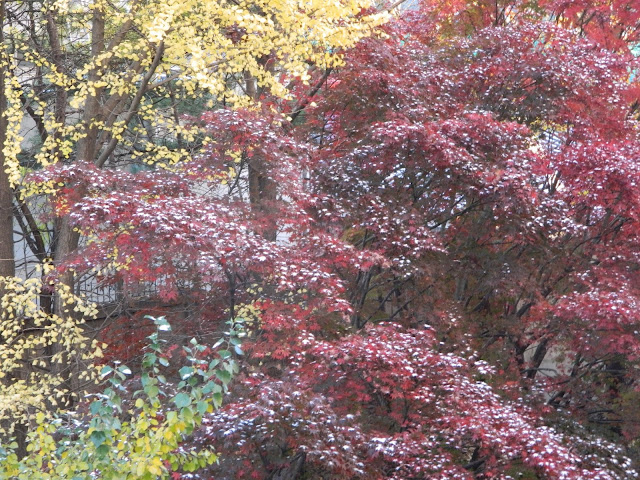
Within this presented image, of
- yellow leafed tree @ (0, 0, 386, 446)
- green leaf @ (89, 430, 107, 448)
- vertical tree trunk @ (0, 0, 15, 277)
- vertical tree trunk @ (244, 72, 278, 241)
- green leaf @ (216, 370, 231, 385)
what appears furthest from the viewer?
vertical tree trunk @ (0, 0, 15, 277)

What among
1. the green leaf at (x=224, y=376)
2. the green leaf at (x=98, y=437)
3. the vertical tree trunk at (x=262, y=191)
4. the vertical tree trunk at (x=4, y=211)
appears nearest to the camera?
the green leaf at (x=98, y=437)

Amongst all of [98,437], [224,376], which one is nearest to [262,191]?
[224,376]

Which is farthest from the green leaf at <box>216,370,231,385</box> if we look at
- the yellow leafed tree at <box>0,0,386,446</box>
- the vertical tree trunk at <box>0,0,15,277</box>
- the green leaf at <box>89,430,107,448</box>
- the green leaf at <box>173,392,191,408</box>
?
the vertical tree trunk at <box>0,0,15,277</box>

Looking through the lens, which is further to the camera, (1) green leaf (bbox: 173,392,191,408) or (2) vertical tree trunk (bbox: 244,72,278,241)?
(2) vertical tree trunk (bbox: 244,72,278,241)

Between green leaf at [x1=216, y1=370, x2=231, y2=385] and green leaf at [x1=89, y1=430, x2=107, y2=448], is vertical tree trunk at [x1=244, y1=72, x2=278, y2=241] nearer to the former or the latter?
green leaf at [x1=216, y1=370, x2=231, y2=385]

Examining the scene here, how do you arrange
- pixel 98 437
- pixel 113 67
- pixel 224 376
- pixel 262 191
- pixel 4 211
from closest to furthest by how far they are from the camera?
1. pixel 98 437
2. pixel 224 376
3. pixel 262 191
4. pixel 4 211
5. pixel 113 67

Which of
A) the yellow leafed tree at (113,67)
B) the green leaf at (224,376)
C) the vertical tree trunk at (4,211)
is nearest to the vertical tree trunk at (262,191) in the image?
the yellow leafed tree at (113,67)

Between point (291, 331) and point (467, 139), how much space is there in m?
2.92

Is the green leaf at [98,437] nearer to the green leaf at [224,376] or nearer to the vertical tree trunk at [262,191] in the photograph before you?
the green leaf at [224,376]

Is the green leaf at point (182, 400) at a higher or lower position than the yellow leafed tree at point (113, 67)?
lower

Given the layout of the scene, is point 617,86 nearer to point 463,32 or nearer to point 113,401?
point 463,32

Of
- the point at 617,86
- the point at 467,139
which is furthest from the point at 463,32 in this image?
the point at 467,139

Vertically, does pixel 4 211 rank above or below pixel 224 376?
above

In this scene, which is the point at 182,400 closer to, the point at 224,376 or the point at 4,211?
the point at 224,376
